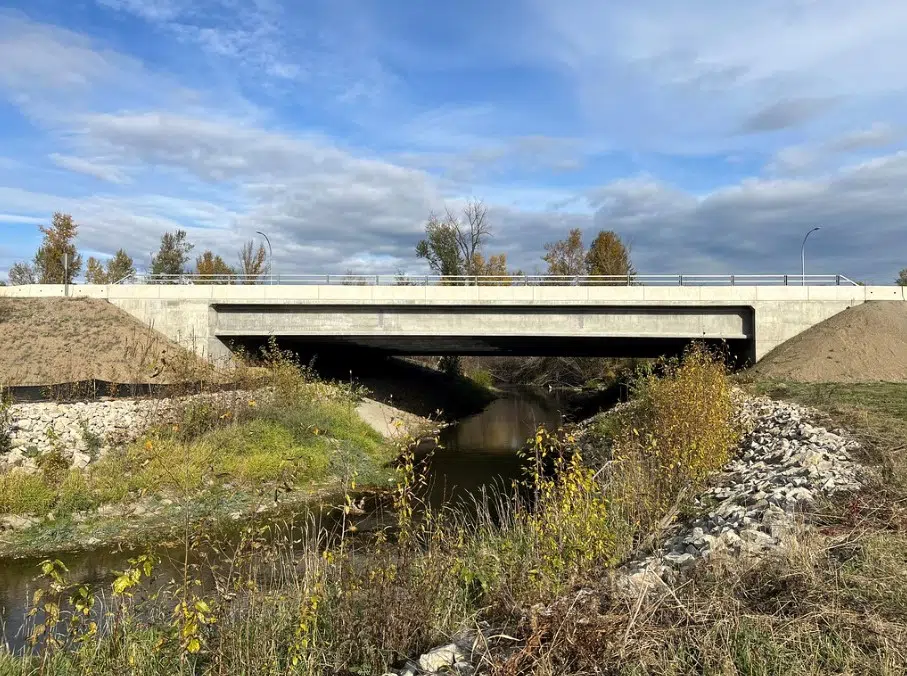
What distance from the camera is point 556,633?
4.77 m

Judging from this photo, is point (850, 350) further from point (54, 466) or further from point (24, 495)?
point (24, 495)

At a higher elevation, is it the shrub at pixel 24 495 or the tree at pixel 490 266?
the tree at pixel 490 266

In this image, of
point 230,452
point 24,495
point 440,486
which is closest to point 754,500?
point 440,486

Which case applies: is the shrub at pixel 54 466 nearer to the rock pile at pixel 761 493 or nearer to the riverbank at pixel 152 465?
the riverbank at pixel 152 465

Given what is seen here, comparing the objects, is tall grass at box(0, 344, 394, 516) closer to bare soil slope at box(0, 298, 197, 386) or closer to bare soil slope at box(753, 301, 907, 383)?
bare soil slope at box(0, 298, 197, 386)

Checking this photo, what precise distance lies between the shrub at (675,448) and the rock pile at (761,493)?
1.27 feet

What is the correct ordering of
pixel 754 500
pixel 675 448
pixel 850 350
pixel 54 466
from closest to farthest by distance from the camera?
pixel 754 500 → pixel 675 448 → pixel 54 466 → pixel 850 350

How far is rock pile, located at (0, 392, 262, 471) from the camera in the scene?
1647 centimetres

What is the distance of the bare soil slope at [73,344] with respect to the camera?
31.7 metres

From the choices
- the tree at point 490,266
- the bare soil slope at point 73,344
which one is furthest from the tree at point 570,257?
the bare soil slope at point 73,344

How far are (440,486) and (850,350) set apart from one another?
69.7 feet

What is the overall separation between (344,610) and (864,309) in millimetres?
34189

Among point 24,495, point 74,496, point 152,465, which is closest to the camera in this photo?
point 24,495

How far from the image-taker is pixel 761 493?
976cm
